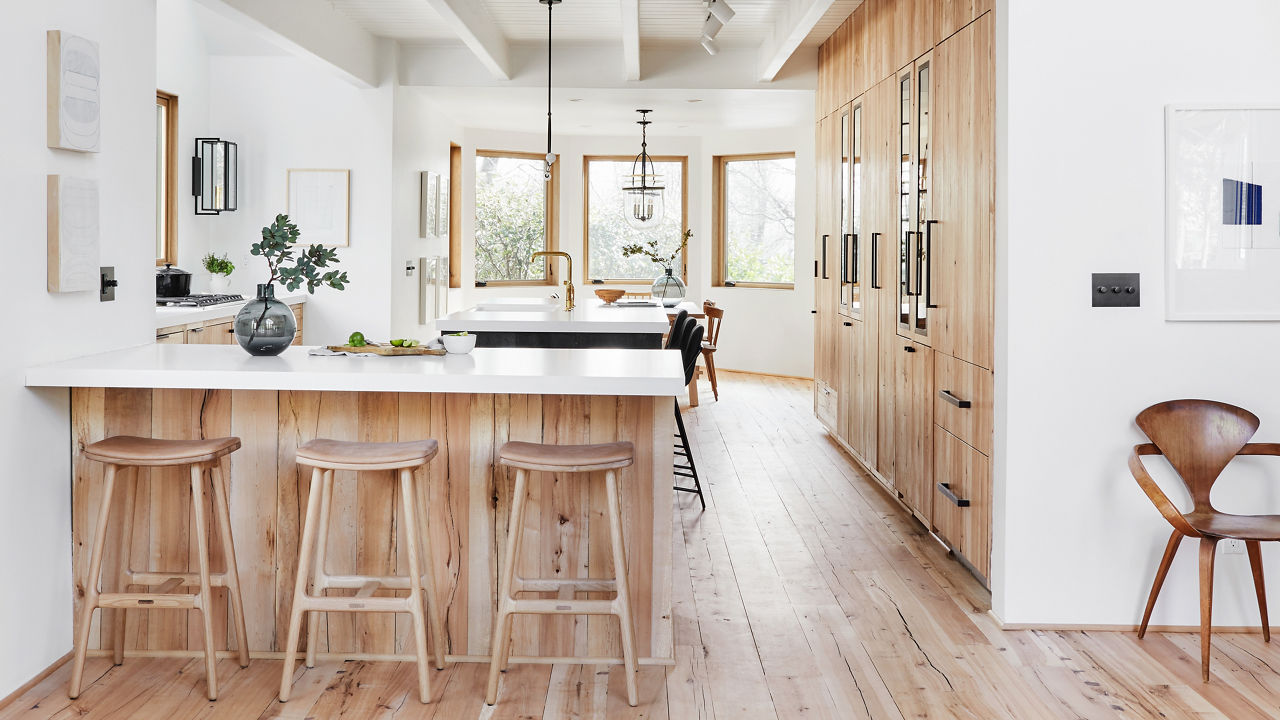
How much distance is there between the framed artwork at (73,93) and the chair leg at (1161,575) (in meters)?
3.40

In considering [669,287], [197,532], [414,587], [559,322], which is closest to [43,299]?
[197,532]

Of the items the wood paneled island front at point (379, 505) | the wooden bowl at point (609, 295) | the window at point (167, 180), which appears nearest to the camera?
the wood paneled island front at point (379, 505)

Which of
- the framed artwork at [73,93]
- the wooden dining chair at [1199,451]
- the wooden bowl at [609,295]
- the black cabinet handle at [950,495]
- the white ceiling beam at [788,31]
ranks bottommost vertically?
the black cabinet handle at [950,495]

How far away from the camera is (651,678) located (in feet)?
9.45

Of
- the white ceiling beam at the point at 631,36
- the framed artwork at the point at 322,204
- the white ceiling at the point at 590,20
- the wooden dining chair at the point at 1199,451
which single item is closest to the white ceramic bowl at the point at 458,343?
the wooden dining chair at the point at 1199,451

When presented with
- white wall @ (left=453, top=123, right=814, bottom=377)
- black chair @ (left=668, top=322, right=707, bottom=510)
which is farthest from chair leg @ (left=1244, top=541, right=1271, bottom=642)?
white wall @ (left=453, top=123, right=814, bottom=377)

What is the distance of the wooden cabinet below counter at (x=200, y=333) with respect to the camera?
4859 mm

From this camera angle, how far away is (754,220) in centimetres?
1053

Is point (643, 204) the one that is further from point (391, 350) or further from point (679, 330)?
point (391, 350)

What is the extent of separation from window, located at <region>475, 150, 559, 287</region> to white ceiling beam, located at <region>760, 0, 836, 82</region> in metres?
3.99

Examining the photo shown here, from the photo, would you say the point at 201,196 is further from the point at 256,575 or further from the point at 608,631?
the point at 608,631

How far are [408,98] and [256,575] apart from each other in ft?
16.8

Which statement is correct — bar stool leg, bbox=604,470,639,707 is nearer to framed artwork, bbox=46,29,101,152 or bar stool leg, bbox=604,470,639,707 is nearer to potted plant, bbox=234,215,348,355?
potted plant, bbox=234,215,348,355

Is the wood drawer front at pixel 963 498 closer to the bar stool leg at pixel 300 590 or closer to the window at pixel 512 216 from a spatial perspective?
the bar stool leg at pixel 300 590
